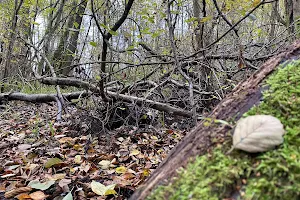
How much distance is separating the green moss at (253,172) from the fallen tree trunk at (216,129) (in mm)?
41

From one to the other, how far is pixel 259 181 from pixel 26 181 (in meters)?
1.73

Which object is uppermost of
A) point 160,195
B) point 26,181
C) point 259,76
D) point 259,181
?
point 259,76

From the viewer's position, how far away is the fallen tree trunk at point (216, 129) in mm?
778

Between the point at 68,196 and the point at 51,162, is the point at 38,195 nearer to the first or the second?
the point at 68,196

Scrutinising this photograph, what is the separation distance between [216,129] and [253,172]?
0.20 metres

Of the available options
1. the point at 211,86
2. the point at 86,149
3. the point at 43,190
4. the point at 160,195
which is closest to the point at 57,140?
the point at 86,149

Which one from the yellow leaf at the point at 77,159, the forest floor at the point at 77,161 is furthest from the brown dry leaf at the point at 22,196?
the yellow leaf at the point at 77,159

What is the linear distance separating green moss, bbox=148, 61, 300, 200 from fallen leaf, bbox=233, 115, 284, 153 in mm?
23

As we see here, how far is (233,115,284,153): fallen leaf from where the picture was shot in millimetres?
633

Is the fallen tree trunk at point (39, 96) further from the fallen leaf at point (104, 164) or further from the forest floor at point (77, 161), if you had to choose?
the fallen leaf at point (104, 164)

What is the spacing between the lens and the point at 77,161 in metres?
2.20

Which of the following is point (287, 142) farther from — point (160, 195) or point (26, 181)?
point (26, 181)

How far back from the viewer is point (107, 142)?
2668 mm

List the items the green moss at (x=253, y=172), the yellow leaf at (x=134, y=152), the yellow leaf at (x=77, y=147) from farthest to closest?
1. the yellow leaf at (x=77, y=147)
2. the yellow leaf at (x=134, y=152)
3. the green moss at (x=253, y=172)
